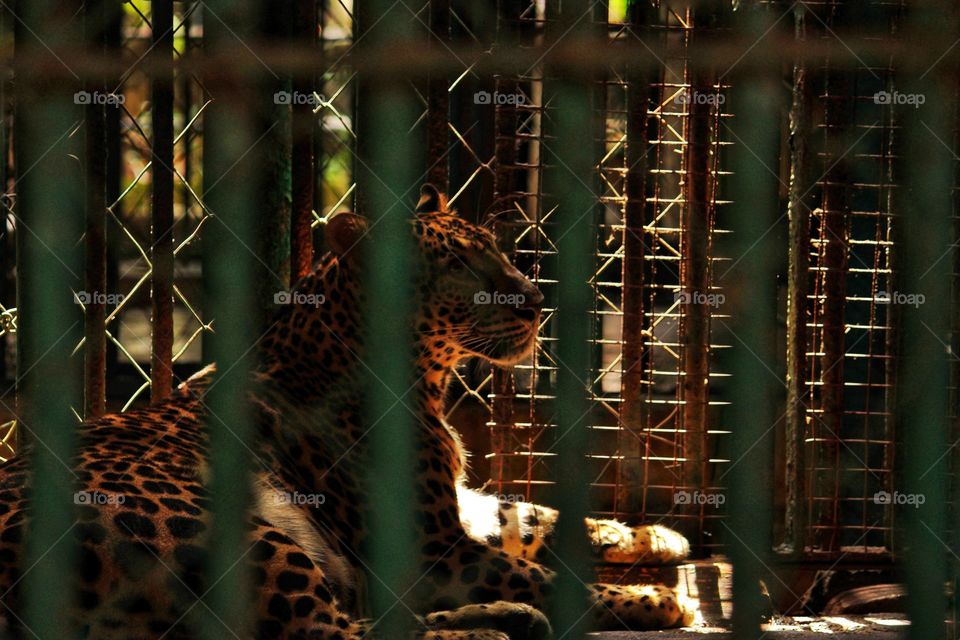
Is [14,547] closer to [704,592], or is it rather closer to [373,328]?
[373,328]

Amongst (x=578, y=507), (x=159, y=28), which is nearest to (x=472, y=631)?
(x=578, y=507)

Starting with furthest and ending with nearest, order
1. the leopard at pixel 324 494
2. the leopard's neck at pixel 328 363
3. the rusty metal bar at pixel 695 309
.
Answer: the rusty metal bar at pixel 695 309 → the leopard's neck at pixel 328 363 → the leopard at pixel 324 494

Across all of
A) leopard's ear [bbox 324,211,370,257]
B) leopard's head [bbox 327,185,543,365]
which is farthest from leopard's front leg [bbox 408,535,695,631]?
leopard's ear [bbox 324,211,370,257]

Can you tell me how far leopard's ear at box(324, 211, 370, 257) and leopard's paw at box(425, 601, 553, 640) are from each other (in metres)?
1.24

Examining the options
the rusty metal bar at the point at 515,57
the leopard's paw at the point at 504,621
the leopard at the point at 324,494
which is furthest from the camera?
the leopard's paw at the point at 504,621

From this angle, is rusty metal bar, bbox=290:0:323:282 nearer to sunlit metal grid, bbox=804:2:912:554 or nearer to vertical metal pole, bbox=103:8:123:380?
sunlit metal grid, bbox=804:2:912:554

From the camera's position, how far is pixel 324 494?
14.0 feet

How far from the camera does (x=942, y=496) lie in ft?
7.47
